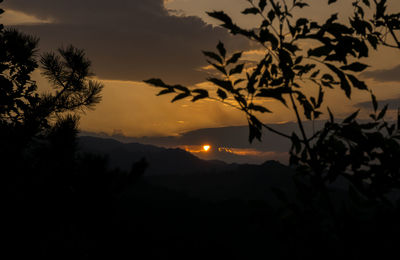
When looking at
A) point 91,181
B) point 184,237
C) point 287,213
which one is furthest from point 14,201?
point 184,237

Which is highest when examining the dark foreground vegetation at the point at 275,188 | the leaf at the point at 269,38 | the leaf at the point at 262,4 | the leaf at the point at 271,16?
the leaf at the point at 262,4

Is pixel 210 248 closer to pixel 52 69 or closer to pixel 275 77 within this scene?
pixel 52 69

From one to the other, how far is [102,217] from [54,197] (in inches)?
30.0

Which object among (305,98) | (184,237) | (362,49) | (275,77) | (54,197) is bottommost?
(184,237)

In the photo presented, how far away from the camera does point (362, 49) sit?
2.66 m

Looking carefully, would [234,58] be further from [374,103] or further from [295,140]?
[374,103]

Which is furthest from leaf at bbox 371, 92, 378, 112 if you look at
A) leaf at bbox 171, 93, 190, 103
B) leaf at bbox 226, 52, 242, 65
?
leaf at bbox 171, 93, 190, 103

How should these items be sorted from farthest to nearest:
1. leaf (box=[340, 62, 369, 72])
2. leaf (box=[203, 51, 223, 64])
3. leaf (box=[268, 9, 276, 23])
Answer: leaf (box=[268, 9, 276, 23]) → leaf (box=[203, 51, 223, 64]) → leaf (box=[340, 62, 369, 72])

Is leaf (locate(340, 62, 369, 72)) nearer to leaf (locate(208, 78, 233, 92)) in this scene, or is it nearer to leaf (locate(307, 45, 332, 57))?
leaf (locate(307, 45, 332, 57))

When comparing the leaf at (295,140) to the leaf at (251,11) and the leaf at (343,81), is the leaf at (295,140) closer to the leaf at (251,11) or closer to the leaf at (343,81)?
the leaf at (343,81)

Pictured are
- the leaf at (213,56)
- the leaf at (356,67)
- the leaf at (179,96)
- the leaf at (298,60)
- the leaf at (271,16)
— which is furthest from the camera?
the leaf at (298,60)

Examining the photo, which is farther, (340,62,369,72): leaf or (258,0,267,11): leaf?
(258,0,267,11): leaf

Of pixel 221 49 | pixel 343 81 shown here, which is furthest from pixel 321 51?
pixel 221 49

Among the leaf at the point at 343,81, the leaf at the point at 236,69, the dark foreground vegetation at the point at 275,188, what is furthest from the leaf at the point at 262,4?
the leaf at the point at 343,81
